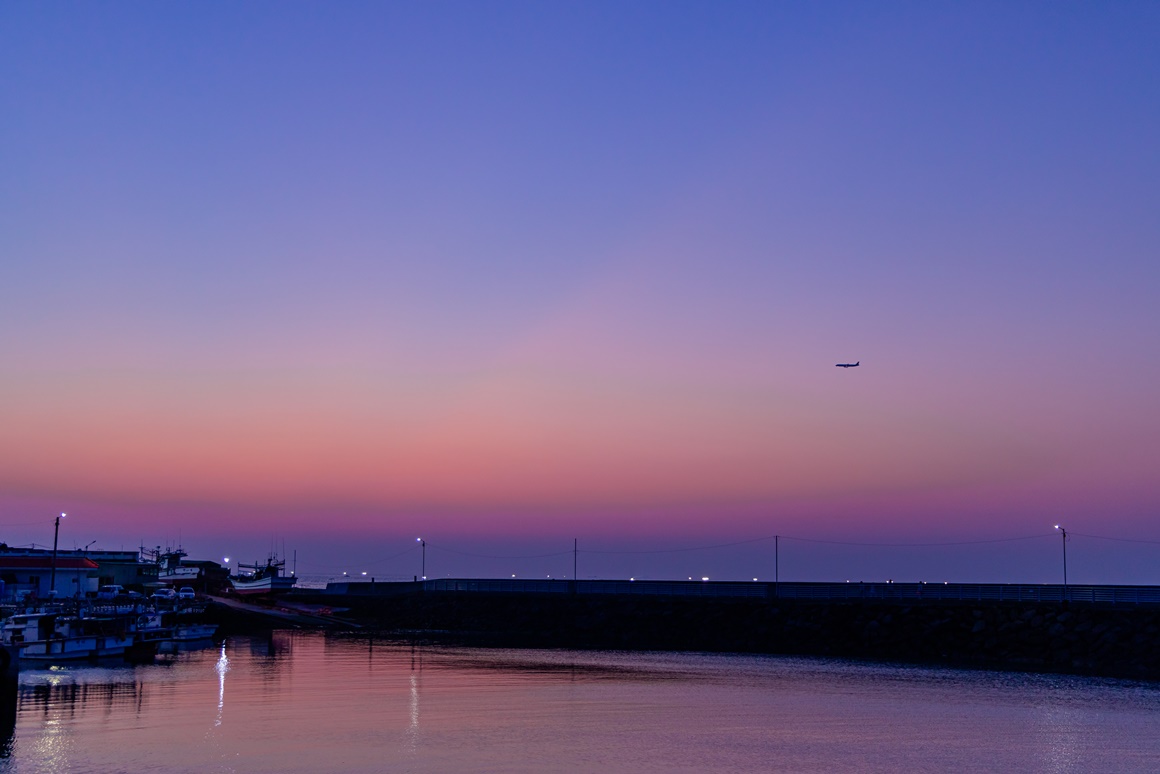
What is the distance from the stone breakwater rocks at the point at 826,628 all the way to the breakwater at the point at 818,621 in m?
0.10

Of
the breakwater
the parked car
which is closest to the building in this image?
the parked car

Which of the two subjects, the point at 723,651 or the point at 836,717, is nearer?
the point at 836,717

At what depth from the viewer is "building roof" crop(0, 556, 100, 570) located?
10750 centimetres

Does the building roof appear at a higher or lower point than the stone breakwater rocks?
higher

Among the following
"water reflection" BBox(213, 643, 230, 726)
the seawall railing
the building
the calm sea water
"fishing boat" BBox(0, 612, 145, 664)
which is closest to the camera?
the calm sea water

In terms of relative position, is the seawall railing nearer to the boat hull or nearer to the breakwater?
the breakwater

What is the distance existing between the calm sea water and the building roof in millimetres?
44990

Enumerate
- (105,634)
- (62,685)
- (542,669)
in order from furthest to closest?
1. (105,634)
2. (542,669)
3. (62,685)

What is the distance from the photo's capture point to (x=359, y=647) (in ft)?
283

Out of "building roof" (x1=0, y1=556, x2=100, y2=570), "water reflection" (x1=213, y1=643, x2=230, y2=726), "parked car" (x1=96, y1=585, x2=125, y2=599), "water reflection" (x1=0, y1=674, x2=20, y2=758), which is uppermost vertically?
"building roof" (x1=0, y1=556, x2=100, y2=570)

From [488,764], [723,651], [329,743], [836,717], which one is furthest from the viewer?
[723,651]

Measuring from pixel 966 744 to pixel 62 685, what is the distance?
1751 inches

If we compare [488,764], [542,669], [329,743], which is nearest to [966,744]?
[488,764]

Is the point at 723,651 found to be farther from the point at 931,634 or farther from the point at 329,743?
the point at 329,743
